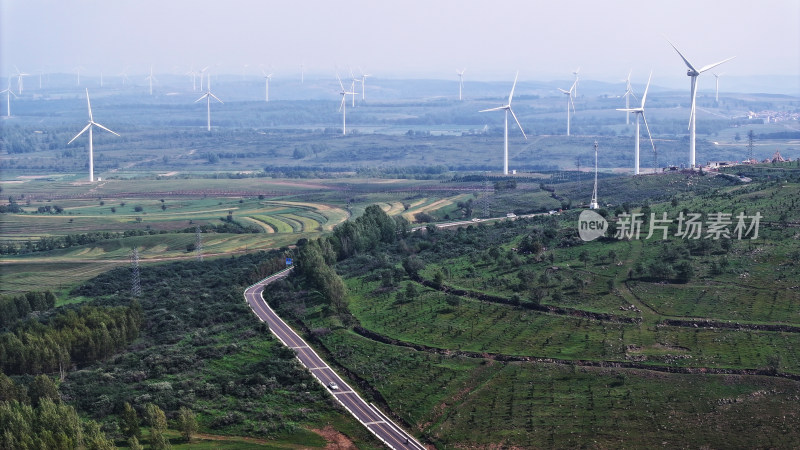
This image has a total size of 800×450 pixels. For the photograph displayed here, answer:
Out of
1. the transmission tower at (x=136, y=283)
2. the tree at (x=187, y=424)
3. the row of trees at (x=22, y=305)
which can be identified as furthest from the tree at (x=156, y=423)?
the transmission tower at (x=136, y=283)

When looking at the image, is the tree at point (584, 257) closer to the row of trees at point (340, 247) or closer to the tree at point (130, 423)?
the row of trees at point (340, 247)

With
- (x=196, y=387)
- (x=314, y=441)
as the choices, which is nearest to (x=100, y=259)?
(x=196, y=387)

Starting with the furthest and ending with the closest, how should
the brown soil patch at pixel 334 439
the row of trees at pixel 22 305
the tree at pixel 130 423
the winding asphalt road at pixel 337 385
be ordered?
the row of trees at pixel 22 305
the winding asphalt road at pixel 337 385
the tree at pixel 130 423
the brown soil patch at pixel 334 439

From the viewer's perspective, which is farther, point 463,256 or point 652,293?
point 463,256

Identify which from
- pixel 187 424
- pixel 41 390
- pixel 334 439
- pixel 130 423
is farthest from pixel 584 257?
pixel 41 390

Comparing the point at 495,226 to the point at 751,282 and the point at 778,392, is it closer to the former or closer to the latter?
the point at 751,282

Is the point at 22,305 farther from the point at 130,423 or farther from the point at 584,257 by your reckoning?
the point at 584,257
